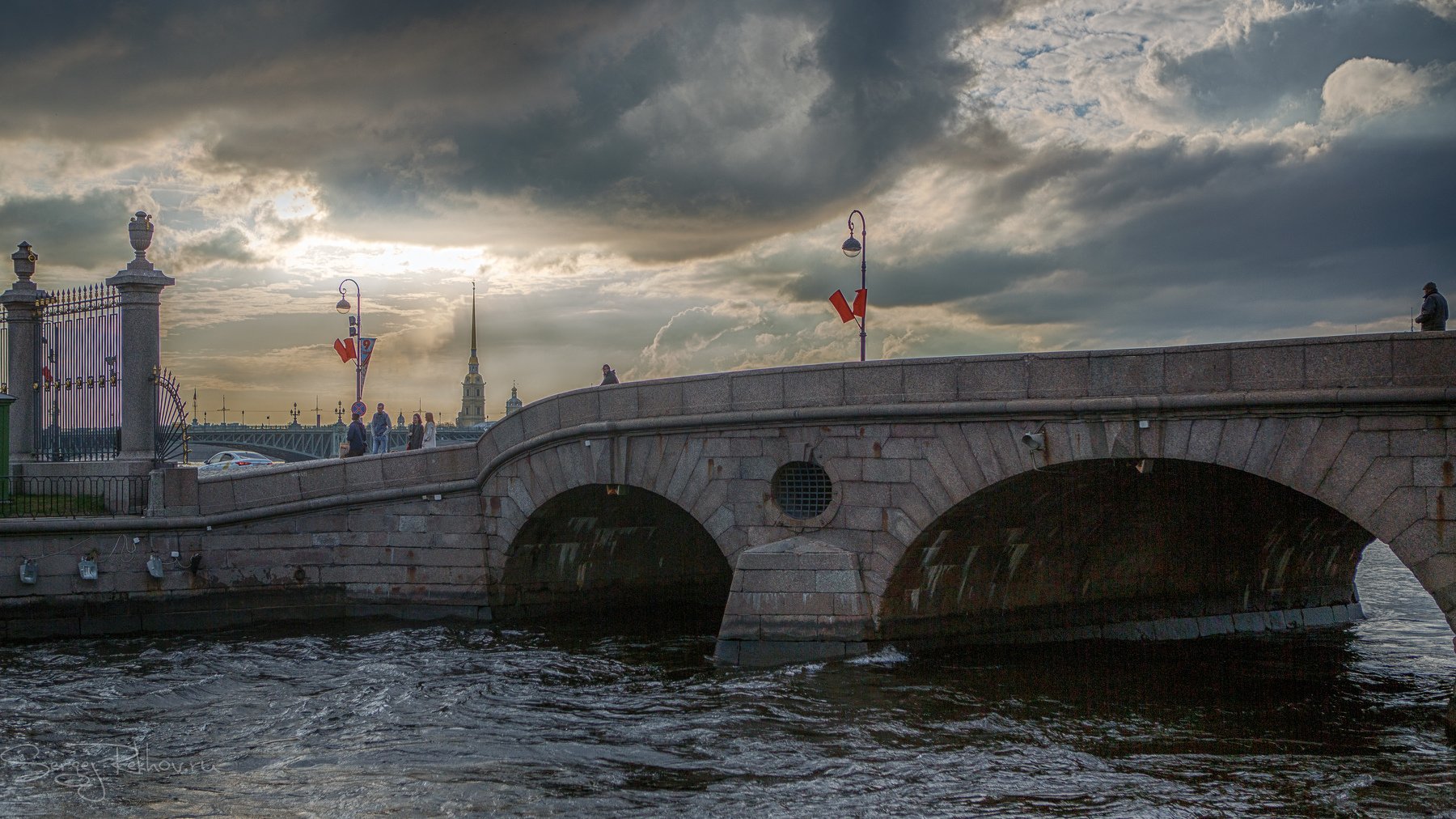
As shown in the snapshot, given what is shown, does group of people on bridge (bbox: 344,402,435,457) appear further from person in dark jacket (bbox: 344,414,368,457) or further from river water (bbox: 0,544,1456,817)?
river water (bbox: 0,544,1456,817)

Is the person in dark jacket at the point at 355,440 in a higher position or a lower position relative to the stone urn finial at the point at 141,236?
lower

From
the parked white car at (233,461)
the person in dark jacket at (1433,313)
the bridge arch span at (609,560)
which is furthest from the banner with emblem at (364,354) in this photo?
the person in dark jacket at (1433,313)

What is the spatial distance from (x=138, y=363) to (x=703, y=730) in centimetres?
1245

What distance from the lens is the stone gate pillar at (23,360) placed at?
22766 millimetres

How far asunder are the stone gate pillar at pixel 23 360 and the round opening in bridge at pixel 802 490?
45.9 feet

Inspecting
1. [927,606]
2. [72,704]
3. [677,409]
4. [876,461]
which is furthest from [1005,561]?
[72,704]

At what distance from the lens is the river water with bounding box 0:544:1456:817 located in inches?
431

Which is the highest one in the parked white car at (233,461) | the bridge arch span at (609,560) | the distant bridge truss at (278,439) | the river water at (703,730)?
the distant bridge truss at (278,439)

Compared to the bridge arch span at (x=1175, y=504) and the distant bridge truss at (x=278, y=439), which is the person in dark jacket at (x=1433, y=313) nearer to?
the bridge arch span at (x=1175, y=504)

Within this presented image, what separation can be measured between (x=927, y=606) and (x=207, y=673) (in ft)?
29.0

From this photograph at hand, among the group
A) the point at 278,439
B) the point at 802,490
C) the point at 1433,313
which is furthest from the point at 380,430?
the point at 278,439

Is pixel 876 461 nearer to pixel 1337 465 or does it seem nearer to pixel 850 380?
pixel 850 380

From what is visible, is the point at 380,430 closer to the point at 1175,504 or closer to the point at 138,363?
the point at 138,363

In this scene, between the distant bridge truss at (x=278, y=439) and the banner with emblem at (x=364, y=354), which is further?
the distant bridge truss at (x=278, y=439)
